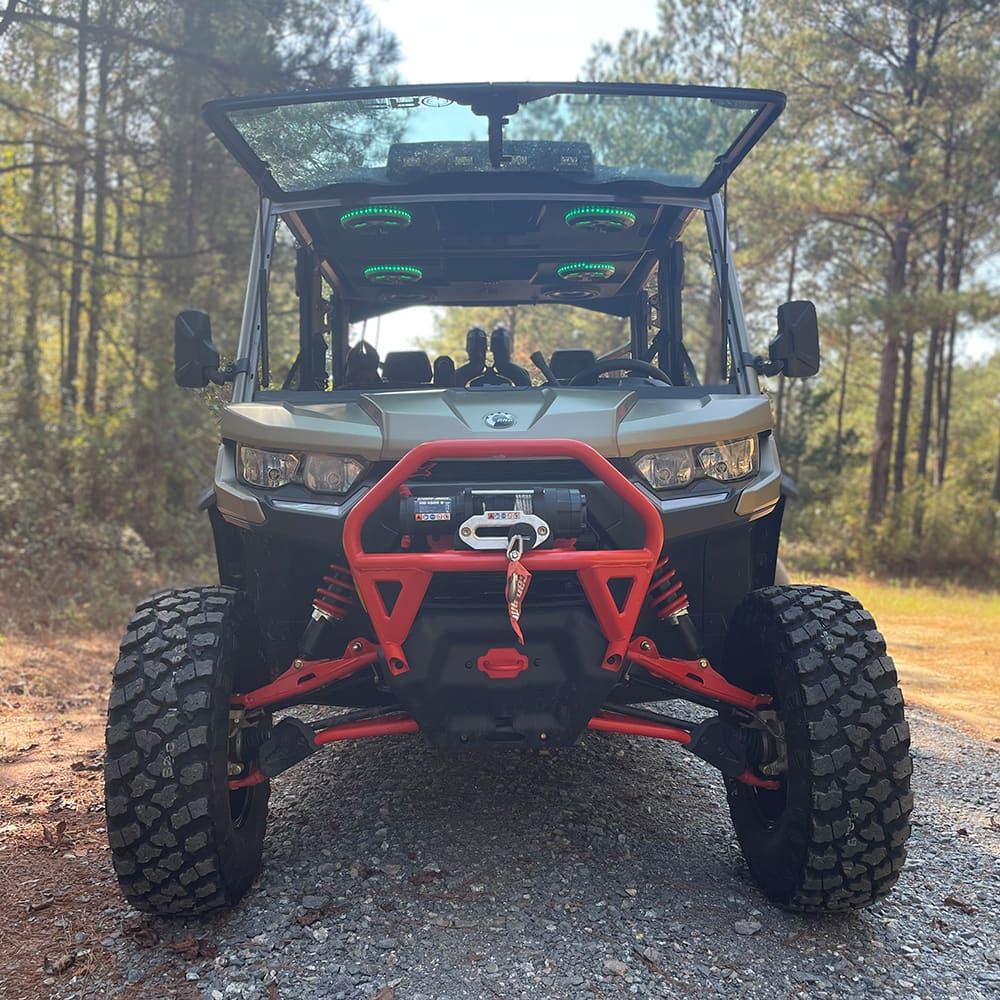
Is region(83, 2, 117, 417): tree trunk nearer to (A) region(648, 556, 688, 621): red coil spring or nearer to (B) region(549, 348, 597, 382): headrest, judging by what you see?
(B) region(549, 348, 597, 382): headrest

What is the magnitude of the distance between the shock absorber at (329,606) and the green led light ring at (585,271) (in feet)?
7.63

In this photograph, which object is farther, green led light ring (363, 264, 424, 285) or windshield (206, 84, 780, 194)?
green led light ring (363, 264, 424, 285)

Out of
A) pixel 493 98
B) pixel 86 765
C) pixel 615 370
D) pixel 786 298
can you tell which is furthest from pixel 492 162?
pixel 786 298

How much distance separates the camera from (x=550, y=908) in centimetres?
296

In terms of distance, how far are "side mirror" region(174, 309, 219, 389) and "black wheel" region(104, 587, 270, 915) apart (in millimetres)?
1216

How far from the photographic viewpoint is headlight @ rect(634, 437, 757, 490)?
2.87 meters

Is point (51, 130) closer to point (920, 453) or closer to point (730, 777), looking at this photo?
point (730, 777)

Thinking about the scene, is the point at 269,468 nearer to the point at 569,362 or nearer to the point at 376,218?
the point at 376,218

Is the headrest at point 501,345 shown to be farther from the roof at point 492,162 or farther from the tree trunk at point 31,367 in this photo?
the tree trunk at point 31,367

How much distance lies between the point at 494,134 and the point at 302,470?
1.61 m

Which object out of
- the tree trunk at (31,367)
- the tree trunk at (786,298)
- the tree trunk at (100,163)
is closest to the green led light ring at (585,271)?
the tree trunk at (786,298)

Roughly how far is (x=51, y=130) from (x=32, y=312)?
761 cm

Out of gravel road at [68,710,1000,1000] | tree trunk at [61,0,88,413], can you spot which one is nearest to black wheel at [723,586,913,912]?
gravel road at [68,710,1000,1000]

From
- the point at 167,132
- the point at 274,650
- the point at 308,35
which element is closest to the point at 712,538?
the point at 274,650
